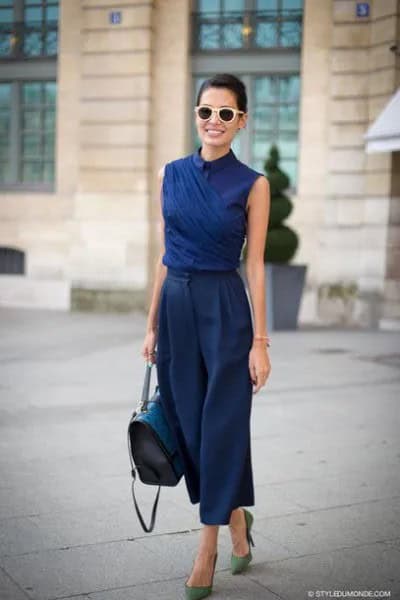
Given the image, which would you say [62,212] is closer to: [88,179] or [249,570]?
[88,179]

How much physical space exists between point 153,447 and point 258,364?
0.55 m

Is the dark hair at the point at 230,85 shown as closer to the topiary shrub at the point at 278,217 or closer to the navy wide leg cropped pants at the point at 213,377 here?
the navy wide leg cropped pants at the point at 213,377

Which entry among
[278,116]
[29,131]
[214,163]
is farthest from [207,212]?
[29,131]

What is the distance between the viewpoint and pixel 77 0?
16609 millimetres

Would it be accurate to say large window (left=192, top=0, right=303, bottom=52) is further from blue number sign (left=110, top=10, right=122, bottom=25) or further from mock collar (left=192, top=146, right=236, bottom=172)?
mock collar (left=192, top=146, right=236, bottom=172)

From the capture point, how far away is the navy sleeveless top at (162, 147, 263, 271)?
3826 mm

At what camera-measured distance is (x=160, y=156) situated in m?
16.4

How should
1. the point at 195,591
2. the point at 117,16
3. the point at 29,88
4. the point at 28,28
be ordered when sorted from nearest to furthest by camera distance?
1. the point at 195,591
2. the point at 117,16
3. the point at 28,28
4. the point at 29,88

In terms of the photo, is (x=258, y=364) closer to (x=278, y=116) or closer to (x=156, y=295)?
(x=156, y=295)

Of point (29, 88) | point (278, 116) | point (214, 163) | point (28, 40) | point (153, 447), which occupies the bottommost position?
point (153, 447)

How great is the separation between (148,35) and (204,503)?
13146 mm

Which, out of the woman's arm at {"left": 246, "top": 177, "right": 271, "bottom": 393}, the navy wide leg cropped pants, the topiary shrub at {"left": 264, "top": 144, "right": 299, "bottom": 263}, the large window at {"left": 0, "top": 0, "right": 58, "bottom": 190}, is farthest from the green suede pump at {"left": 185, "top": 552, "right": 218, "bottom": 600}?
the large window at {"left": 0, "top": 0, "right": 58, "bottom": 190}

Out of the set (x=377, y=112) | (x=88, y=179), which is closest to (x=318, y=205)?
(x=377, y=112)

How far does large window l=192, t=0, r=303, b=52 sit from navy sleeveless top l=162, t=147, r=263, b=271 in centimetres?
1272
